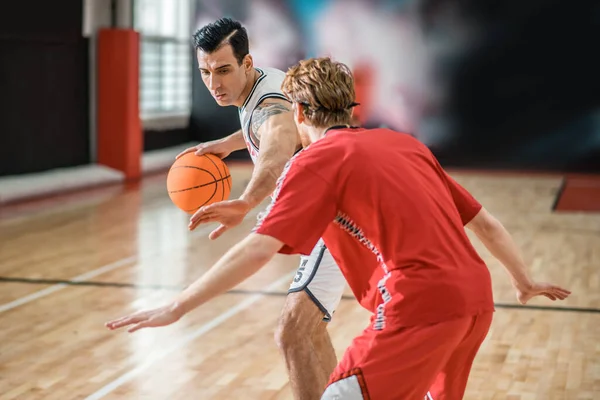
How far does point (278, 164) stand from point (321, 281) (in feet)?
1.61

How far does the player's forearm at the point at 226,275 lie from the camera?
2.39 meters

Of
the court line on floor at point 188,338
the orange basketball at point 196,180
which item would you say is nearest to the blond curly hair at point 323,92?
the orange basketball at point 196,180

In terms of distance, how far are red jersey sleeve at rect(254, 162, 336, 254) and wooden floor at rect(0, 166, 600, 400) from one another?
222 cm

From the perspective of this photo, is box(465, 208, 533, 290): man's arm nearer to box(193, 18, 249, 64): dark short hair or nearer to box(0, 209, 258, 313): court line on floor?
box(193, 18, 249, 64): dark short hair

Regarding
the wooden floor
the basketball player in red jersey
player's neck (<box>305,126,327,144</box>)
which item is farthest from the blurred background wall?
the basketball player in red jersey

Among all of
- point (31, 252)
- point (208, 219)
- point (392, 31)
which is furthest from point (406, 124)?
point (208, 219)

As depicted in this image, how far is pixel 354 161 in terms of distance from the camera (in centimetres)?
247

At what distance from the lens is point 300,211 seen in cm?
243

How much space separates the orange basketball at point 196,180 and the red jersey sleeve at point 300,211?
1.68m

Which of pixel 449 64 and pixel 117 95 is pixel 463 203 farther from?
pixel 449 64

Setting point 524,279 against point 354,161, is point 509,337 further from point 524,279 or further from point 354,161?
point 354,161

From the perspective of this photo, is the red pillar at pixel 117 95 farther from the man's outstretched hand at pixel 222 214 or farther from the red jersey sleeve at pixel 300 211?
the red jersey sleeve at pixel 300 211

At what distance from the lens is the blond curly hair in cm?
260

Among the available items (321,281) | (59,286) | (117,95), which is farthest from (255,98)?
(117,95)
